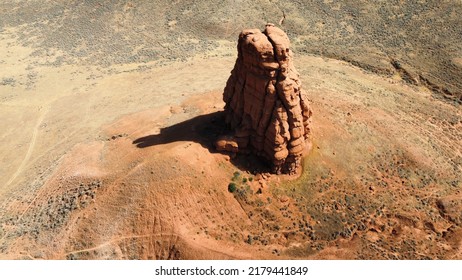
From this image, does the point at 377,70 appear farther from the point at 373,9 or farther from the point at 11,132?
the point at 11,132

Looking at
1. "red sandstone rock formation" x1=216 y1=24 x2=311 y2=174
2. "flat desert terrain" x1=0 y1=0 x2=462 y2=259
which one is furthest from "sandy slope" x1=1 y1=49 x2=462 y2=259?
"red sandstone rock formation" x1=216 y1=24 x2=311 y2=174

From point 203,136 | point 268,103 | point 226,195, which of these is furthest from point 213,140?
point 268,103

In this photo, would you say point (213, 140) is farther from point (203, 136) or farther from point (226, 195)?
point (226, 195)

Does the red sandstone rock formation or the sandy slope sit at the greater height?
the red sandstone rock formation

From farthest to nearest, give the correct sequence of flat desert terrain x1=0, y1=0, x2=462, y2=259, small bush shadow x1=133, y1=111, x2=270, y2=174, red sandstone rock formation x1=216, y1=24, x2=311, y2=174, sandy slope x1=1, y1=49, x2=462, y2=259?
small bush shadow x1=133, y1=111, x2=270, y2=174 → flat desert terrain x1=0, y1=0, x2=462, y2=259 → red sandstone rock formation x1=216, y1=24, x2=311, y2=174 → sandy slope x1=1, y1=49, x2=462, y2=259

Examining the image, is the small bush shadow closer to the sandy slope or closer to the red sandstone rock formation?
the sandy slope

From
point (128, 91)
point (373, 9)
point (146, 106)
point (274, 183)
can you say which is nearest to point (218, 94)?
point (146, 106)
